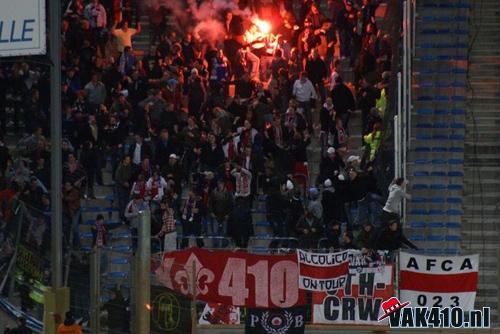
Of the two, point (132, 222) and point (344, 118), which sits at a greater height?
point (344, 118)

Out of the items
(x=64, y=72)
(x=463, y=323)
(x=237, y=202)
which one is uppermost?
(x=64, y=72)

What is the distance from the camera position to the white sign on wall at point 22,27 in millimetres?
17636

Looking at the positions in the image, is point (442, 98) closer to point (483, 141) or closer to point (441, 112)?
point (441, 112)

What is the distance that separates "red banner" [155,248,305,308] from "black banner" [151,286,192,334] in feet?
14.6


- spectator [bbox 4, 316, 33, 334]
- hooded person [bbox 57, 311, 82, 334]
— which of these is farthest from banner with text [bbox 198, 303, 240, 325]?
hooded person [bbox 57, 311, 82, 334]

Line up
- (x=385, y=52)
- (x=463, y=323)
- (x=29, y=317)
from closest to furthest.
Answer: (x=29, y=317) < (x=463, y=323) < (x=385, y=52)

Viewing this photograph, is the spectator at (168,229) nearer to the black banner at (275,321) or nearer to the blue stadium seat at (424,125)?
the black banner at (275,321)

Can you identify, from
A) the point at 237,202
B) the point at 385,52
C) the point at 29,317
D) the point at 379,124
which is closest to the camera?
the point at 29,317

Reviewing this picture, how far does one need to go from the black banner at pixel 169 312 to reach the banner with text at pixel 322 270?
5.39m

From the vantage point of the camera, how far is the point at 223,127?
29.6m

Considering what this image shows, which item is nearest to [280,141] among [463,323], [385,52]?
[385,52]

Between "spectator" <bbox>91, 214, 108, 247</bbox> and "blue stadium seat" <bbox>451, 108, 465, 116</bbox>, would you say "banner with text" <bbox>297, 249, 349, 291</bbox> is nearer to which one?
"spectator" <bbox>91, 214, 108, 247</bbox>

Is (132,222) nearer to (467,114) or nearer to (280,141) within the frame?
(280,141)

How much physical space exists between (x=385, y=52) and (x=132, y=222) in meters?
7.31
